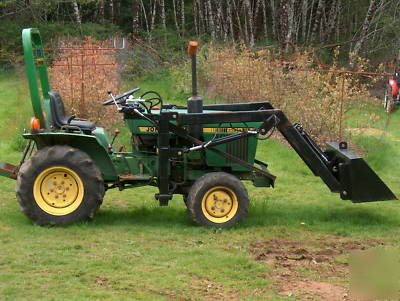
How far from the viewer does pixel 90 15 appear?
99.5 ft

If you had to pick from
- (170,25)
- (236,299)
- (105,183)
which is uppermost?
(170,25)

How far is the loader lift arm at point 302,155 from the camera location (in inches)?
290

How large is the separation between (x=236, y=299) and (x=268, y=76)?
8.58m

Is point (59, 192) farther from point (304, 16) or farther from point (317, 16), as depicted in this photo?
point (304, 16)

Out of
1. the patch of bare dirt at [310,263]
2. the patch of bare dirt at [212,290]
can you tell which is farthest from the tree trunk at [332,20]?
the patch of bare dirt at [212,290]

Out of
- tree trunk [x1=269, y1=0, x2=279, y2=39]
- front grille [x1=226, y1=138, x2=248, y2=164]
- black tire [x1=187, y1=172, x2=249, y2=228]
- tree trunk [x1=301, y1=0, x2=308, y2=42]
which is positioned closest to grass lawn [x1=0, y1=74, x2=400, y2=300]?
black tire [x1=187, y1=172, x2=249, y2=228]

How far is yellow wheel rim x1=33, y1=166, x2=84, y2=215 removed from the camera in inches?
290

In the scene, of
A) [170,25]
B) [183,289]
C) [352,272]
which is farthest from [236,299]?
[170,25]

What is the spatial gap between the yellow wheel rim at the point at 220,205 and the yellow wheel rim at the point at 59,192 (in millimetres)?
1403

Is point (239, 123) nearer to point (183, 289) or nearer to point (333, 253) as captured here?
point (333, 253)

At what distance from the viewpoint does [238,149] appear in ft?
25.3

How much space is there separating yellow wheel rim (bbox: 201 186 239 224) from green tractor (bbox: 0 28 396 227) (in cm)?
1

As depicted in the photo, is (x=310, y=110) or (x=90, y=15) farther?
(x=90, y=15)

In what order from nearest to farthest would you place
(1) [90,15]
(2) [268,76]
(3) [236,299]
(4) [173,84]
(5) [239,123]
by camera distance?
(3) [236,299]
(5) [239,123]
(2) [268,76]
(4) [173,84]
(1) [90,15]
